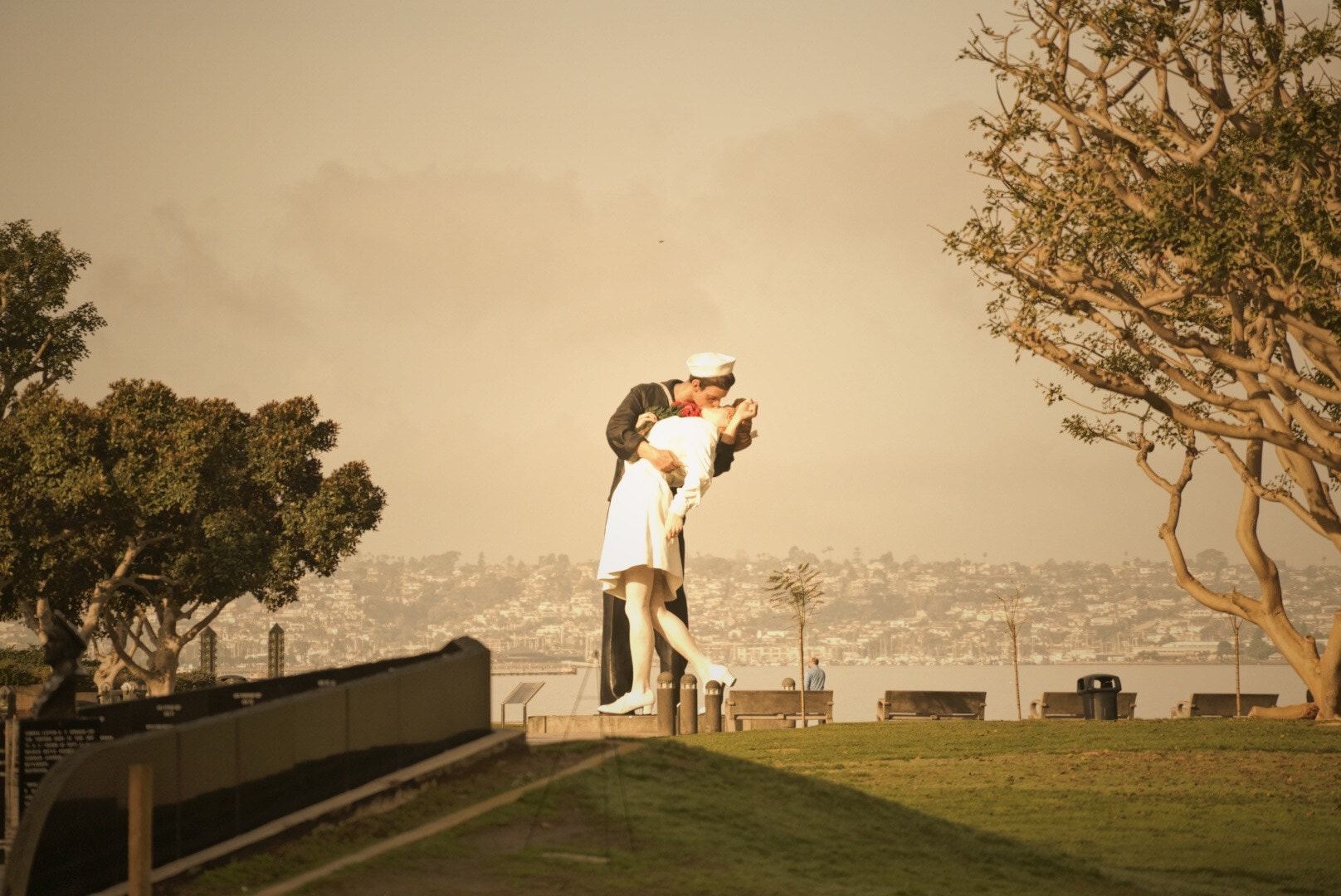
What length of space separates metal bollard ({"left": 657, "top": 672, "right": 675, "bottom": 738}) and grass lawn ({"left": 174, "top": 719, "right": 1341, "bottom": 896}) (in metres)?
2.34

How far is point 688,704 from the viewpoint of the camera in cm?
2138

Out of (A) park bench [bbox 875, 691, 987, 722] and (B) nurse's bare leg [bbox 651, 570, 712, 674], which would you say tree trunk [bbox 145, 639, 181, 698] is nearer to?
(A) park bench [bbox 875, 691, 987, 722]

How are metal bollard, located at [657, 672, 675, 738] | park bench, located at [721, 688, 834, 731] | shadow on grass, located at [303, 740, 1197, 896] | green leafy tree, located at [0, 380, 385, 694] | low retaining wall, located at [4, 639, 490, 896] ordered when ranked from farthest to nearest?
green leafy tree, located at [0, 380, 385, 694]
park bench, located at [721, 688, 834, 731]
metal bollard, located at [657, 672, 675, 738]
shadow on grass, located at [303, 740, 1197, 896]
low retaining wall, located at [4, 639, 490, 896]

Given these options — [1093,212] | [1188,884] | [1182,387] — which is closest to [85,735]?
[1188,884]

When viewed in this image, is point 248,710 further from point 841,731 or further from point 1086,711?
point 1086,711

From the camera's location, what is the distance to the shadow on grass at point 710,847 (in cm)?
938

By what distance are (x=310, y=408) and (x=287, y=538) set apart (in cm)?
413

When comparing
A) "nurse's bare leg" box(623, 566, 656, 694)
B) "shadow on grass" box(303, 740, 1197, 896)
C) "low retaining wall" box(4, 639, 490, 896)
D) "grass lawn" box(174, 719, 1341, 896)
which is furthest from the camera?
"nurse's bare leg" box(623, 566, 656, 694)

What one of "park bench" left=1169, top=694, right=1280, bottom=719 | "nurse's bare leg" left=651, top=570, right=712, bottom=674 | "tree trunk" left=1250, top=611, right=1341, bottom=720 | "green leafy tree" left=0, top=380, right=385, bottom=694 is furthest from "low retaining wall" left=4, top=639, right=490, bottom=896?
"green leafy tree" left=0, top=380, right=385, bottom=694

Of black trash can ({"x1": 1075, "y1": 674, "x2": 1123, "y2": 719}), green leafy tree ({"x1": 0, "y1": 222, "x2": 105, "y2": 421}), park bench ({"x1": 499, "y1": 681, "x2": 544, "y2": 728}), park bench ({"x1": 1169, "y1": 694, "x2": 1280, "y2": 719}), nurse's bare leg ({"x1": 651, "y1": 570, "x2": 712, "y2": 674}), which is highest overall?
green leafy tree ({"x1": 0, "y1": 222, "x2": 105, "y2": 421})

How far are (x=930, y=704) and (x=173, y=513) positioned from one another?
21034 millimetres

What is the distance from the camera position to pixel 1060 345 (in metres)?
23.7

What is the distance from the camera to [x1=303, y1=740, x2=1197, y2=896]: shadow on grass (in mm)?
9383

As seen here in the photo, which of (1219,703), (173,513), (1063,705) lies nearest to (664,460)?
(1063,705)
